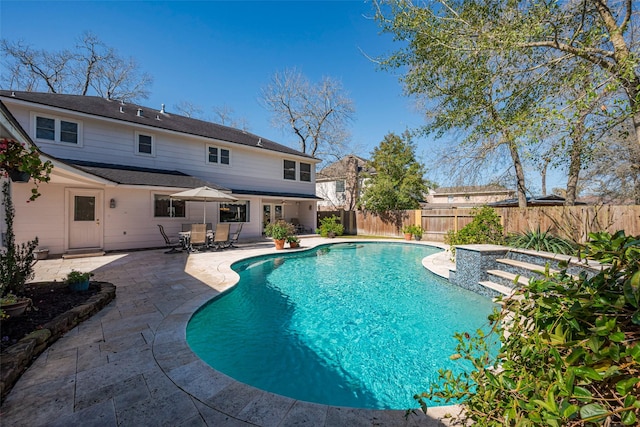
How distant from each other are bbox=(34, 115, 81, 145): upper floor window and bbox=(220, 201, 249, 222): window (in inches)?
266

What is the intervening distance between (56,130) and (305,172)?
13222 millimetres

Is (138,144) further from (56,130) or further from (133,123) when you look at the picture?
(56,130)

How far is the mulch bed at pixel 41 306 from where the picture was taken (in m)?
3.48

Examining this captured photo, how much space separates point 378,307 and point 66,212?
1212 centimetres

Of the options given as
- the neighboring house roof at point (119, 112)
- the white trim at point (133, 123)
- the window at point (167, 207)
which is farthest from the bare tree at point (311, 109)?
the window at point (167, 207)

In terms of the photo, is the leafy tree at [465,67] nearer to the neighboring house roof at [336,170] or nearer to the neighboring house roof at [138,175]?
the neighboring house roof at [138,175]

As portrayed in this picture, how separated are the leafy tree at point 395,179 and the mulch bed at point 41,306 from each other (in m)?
17.9

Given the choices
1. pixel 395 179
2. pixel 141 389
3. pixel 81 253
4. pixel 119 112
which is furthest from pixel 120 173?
pixel 395 179

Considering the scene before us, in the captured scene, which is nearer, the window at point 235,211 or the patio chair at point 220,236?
the patio chair at point 220,236

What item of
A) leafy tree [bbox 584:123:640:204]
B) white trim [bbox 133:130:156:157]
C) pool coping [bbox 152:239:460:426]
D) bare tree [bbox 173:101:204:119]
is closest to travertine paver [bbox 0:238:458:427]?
pool coping [bbox 152:239:460:426]

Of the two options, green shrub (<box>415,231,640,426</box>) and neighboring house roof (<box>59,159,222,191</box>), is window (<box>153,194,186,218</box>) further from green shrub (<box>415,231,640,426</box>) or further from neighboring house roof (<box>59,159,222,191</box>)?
green shrub (<box>415,231,640,426</box>)

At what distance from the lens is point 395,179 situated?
21.8 metres

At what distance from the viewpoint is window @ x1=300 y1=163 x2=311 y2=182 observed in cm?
1970

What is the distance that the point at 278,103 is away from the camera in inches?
1022
